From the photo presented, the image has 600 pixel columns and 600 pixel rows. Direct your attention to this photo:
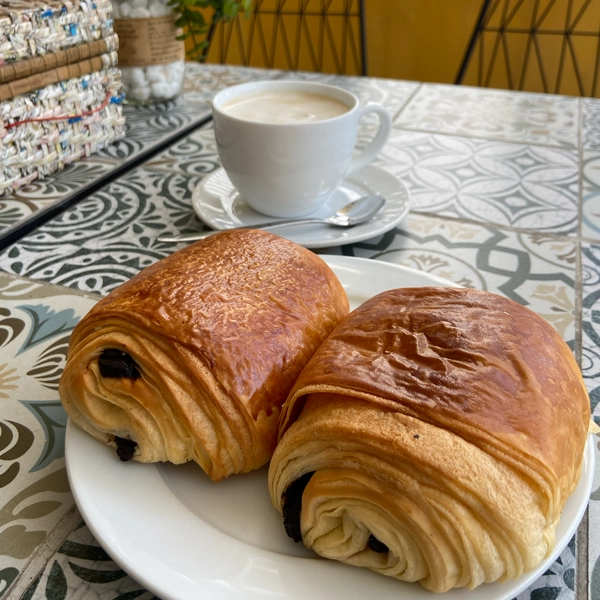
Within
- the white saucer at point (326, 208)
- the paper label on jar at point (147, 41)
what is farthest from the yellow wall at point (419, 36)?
the white saucer at point (326, 208)

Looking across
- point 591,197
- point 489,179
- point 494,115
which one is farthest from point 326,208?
point 494,115

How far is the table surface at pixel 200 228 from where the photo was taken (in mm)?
524

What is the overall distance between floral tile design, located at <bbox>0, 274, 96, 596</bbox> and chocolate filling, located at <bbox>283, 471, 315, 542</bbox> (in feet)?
0.68

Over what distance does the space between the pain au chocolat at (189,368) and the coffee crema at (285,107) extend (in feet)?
1.59

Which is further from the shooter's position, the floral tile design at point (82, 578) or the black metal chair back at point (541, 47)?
the black metal chair back at point (541, 47)

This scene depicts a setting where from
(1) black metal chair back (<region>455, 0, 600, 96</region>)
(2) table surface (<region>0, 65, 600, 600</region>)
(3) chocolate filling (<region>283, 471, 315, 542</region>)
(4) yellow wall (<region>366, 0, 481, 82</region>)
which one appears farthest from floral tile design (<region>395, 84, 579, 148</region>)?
(3) chocolate filling (<region>283, 471, 315, 542</region>)

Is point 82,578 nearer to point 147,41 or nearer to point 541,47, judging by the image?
point 147,41

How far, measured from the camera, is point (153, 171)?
1.24 m

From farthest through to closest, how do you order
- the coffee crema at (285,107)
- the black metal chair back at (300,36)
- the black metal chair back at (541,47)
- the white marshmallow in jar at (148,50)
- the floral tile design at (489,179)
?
the black metal chair back at (300,36) → the black metal chair back at (541,47) → the white marshmallow in jar at (148,50) → the floral tile design at (489,179) → the coffee crema at (285,107)

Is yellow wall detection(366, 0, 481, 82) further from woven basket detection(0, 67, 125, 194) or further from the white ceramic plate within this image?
the white ceramic plate

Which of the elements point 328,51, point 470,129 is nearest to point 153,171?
point 470,129

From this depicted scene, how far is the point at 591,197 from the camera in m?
1.16

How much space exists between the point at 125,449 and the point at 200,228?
1.86 ft

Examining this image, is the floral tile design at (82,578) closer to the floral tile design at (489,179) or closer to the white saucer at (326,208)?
the white saucer at (326,208)
